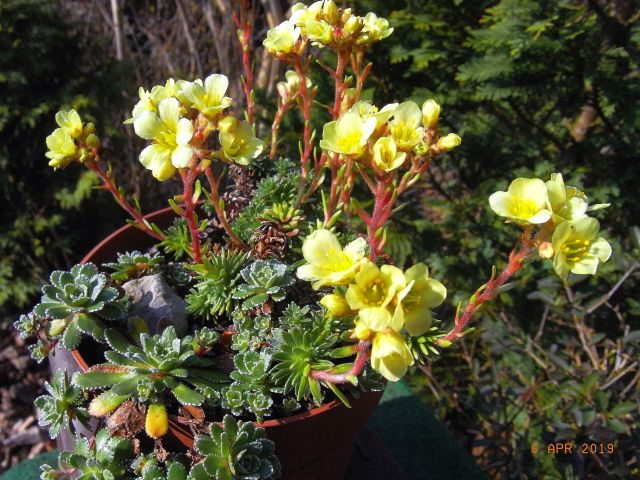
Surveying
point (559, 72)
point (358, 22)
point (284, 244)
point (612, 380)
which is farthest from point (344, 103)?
point (559, 72)

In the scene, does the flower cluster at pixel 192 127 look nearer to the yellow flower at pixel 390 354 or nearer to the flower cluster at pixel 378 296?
A: the flower cluster at pixel 378 296

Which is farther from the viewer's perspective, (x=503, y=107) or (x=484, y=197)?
(x=503, y=107)

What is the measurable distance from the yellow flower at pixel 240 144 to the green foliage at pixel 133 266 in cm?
38

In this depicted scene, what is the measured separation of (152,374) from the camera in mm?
843

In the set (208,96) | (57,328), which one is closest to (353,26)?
(208,96)

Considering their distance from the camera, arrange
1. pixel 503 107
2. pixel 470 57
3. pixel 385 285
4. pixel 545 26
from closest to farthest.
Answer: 1. pixel 385 285
2. pixel 545 26
3. pixel 470 57
4. pixel 503 107

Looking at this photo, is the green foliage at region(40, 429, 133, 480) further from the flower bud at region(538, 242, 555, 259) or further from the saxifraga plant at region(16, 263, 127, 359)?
the flower bud at region(538, 242, 555, 259)

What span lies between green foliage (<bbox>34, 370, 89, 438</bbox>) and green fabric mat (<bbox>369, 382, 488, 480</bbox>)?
998 millimetres

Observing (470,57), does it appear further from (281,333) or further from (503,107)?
(281,333)

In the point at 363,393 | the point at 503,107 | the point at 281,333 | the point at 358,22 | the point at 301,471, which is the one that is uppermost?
the point at 358,22

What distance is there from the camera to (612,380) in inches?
61.7

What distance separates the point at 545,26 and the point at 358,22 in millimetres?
1338

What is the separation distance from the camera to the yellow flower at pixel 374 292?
2.08ft

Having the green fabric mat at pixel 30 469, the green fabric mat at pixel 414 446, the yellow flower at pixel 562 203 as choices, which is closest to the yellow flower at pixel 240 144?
the yellow flower at pixel 562 203
